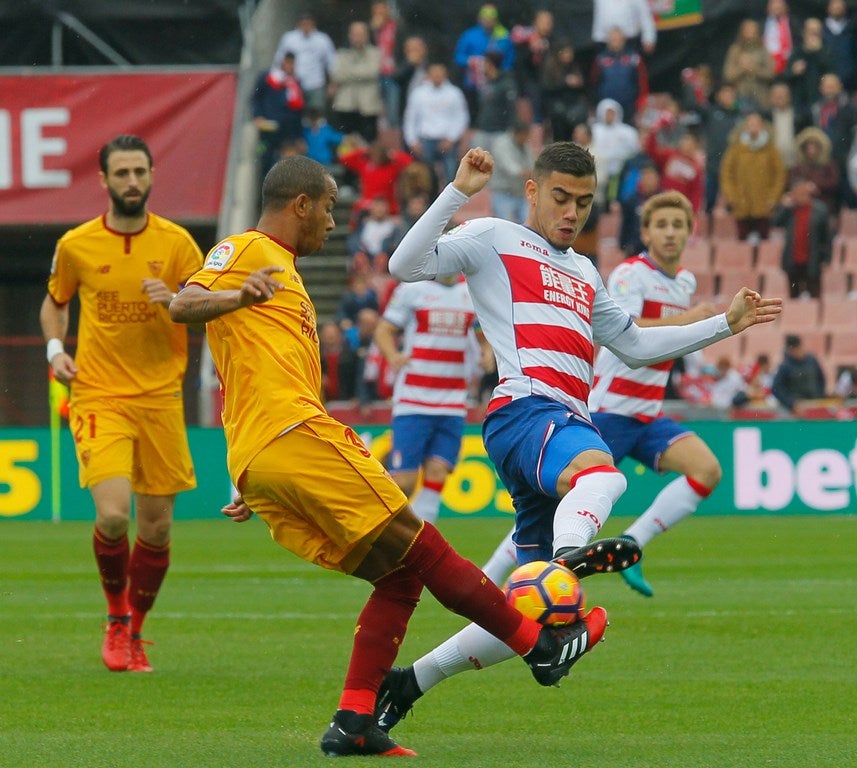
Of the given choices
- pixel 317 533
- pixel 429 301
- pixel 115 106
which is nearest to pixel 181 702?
pixel 317 533

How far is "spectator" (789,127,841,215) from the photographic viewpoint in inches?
830

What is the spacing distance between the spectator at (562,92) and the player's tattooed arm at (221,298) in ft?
55.0

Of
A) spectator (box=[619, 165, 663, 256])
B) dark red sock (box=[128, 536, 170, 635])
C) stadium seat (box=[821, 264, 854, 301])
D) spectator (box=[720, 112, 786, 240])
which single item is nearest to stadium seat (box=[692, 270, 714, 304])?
spectator (box=[720, 112, 786, 240])

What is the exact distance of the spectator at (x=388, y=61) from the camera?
74.2 ft

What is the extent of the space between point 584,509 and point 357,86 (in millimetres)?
17121

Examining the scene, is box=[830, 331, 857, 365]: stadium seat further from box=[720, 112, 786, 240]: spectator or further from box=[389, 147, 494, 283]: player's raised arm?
box=[389, 147, 494, 283]: player's raised arm

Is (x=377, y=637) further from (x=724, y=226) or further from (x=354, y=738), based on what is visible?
(x=724, y=226)

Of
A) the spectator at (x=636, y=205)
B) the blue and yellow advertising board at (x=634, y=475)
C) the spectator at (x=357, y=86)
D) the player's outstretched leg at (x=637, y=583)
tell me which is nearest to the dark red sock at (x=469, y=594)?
the player's outstretched leg at (x=637, y=583)

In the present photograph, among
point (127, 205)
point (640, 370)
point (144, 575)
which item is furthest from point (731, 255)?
point (144, 575)

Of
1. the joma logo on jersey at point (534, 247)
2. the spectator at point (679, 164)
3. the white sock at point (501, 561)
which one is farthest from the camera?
the spectator at point (679, 164)

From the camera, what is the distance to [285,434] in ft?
18.2

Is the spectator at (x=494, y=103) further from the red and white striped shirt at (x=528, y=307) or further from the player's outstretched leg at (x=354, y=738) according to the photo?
the player's outstretched leg at (x=354, y=738)

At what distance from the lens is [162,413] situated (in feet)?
→ 27.2

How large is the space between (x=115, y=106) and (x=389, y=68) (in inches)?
141
